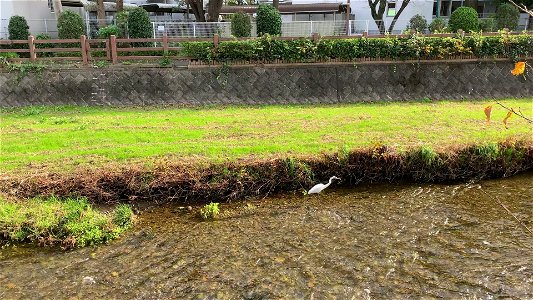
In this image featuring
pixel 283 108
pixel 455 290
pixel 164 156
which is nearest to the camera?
pixel 455 290

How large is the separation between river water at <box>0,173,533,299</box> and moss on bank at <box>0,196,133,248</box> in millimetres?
179

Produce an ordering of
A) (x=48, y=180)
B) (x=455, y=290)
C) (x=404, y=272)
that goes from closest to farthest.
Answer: (x=455, y=290)
(x=404, y=272)
(x=48, y=180)

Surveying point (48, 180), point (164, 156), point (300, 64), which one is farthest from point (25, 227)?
point (300, 64)

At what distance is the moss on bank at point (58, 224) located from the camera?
253 inches

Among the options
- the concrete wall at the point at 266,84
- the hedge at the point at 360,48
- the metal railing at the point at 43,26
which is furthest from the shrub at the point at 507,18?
the metal railing at the point at 43,26

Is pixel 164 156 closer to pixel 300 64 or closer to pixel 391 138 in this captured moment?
pixel 391 138

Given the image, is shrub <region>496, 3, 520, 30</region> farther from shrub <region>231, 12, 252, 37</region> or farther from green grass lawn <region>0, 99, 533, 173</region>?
shrub <region>231, 12, 252, 37</region>

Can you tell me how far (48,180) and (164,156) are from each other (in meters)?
2.11

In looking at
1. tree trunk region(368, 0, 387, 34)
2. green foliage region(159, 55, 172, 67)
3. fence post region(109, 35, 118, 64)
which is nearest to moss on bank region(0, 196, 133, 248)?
green foliage region(159, 55, 172, 67)

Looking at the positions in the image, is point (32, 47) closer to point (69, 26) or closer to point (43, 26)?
point (69, 26)

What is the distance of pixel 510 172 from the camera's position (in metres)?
9.04

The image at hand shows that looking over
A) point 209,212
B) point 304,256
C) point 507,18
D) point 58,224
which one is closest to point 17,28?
point 58,224

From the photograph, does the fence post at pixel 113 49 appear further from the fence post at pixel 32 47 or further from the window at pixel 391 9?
the window at pixel 391 9

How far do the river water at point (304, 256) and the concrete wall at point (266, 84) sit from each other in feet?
25.0
